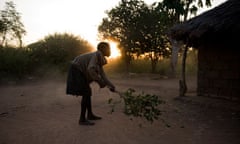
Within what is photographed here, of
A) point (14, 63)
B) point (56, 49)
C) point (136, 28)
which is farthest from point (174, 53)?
point (14, 63)

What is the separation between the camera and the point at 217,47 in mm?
7590

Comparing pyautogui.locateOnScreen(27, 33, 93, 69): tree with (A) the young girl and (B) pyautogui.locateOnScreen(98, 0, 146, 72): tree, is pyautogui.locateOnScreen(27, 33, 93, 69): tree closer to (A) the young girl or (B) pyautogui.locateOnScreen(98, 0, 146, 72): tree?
(B) pyautogui.locateOnScreen(98, 0, 146, 72): tree

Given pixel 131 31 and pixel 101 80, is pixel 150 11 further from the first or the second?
pixel 101 80

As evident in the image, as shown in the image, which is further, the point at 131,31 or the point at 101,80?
the point at 131,31

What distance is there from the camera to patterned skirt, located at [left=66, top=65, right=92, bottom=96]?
4664 millimetres

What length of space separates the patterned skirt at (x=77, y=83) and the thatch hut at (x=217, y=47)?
346 centimetres

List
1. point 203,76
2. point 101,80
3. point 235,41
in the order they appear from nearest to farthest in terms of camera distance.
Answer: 1. point 101,80
2. point 235,41
3. point 203,76

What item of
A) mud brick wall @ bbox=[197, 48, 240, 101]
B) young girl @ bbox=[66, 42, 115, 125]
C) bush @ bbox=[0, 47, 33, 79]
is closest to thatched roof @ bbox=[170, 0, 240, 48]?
mud brick wall @ bbox=[197, 48, 240, 101]

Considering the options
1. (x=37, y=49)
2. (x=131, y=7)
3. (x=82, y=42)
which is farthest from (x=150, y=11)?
(x=37, y=49)

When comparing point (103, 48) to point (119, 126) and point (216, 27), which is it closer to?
point (119, 126)

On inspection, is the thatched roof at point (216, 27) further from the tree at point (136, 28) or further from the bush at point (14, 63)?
the tree at point (136, 28)

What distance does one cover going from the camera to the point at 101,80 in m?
4.49

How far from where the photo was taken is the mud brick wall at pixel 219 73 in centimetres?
717

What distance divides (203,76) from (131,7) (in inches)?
488
